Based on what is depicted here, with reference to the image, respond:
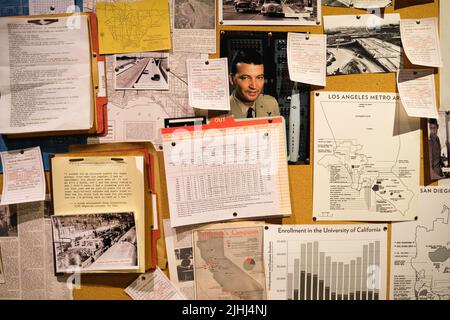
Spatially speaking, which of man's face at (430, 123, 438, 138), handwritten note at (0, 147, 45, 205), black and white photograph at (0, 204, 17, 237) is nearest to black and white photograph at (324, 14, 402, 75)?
man's face at (430, 123, 438, 138)

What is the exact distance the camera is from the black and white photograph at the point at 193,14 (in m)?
1.00

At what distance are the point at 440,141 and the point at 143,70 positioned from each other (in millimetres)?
821

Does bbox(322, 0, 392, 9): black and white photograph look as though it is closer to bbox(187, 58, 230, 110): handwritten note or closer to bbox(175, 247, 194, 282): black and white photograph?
bbox(187, 58, 230, 110): handwritten note

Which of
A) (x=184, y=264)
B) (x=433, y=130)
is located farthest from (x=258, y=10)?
(x=184, y=264)

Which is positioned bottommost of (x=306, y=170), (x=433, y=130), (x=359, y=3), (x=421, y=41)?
(x=306, y=170)

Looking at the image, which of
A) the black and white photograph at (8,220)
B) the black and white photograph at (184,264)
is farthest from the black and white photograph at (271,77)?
the black and white photograph at (8,220)

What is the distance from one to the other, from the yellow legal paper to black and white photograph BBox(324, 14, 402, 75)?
435mm

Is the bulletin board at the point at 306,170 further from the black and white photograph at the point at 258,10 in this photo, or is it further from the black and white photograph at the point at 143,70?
the black and white photograph at the point at 143,70

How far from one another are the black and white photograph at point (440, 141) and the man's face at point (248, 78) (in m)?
0.47

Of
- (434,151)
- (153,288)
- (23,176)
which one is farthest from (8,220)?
(434,151)

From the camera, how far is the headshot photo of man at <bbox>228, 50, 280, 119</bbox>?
3.27 feet

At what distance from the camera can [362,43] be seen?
1009 millimetres

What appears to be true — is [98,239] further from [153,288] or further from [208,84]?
[208,84]

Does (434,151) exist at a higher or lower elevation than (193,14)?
lower
